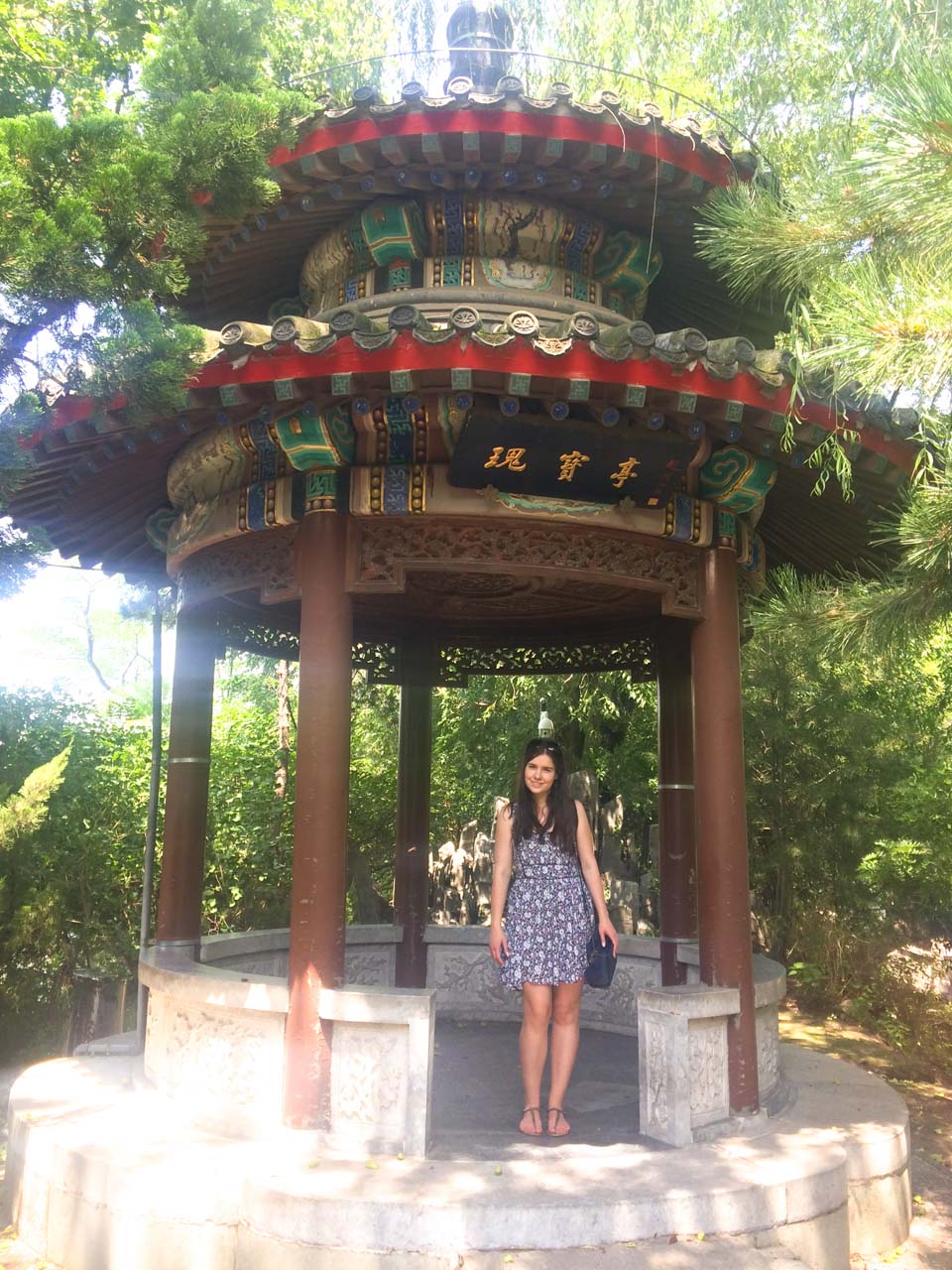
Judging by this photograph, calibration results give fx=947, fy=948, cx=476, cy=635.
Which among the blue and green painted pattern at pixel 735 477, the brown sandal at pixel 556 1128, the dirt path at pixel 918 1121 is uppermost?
the blue and green painted pattern at pixel 735 477

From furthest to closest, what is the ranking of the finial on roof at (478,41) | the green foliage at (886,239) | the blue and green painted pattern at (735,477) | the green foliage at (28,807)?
the green foliage at (28,807) → the finial on roof at (478,41) → the blue and green painted pattern at (735,477) → the green foliage at (886,239)

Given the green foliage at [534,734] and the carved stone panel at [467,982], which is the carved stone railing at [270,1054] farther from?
the green foliage at [534,734]

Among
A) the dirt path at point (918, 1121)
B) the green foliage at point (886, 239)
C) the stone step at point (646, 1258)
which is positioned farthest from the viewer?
the dirt path at point (918, 1121)

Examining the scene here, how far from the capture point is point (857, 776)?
9.93 m

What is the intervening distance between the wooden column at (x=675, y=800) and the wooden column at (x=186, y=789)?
3314 mm

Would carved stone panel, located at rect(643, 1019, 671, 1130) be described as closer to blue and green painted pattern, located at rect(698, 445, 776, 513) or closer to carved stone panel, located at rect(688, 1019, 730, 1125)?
carved stone panel, located at rect(688, 1019, 730, 1125)

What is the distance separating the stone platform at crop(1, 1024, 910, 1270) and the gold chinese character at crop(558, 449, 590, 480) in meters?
3.14

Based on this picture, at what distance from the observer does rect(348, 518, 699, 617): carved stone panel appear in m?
4.87

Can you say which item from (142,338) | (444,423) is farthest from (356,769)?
(142,338)

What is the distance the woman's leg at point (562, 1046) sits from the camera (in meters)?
4.57

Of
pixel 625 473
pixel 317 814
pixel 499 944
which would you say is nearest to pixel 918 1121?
pixel 499 944

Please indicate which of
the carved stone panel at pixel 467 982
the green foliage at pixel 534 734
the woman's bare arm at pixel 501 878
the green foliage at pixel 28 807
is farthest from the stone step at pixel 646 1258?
the green foliage at pixel 534 734

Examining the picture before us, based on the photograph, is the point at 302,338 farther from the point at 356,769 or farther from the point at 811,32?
the point at 356,769

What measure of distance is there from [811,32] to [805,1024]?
996 cm
